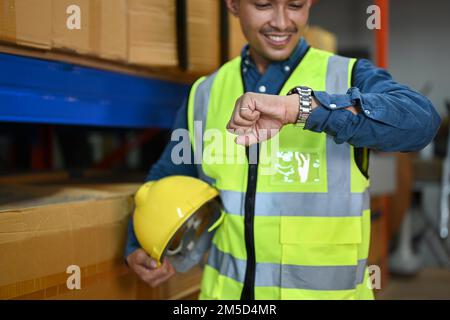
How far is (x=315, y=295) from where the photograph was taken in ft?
4.90

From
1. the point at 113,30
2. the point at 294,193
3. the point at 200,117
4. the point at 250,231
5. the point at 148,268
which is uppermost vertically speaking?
the point at 113,30

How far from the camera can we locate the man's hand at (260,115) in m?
1.18

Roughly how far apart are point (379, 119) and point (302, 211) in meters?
0.39

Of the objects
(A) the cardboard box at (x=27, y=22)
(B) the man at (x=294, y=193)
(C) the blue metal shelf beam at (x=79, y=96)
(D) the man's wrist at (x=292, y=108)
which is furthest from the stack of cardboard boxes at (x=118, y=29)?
(D) the man's wrist at (x=292, y=108)

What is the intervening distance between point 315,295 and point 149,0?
1.17m

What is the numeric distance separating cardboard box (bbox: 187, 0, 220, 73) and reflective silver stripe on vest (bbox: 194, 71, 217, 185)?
44 cm

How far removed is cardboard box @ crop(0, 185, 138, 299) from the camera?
146cm

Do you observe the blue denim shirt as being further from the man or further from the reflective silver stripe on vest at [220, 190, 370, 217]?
the reflective silver stripe on vest at [220, 190, 370, 217]

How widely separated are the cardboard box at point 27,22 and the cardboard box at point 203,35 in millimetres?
653

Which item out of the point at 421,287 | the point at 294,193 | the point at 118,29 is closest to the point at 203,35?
the point at 118,29

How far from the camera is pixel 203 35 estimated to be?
2.17 m

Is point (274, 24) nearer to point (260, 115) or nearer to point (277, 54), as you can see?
point (277, 54)

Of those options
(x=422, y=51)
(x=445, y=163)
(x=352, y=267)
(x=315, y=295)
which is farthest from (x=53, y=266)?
(x=422, y=51)
